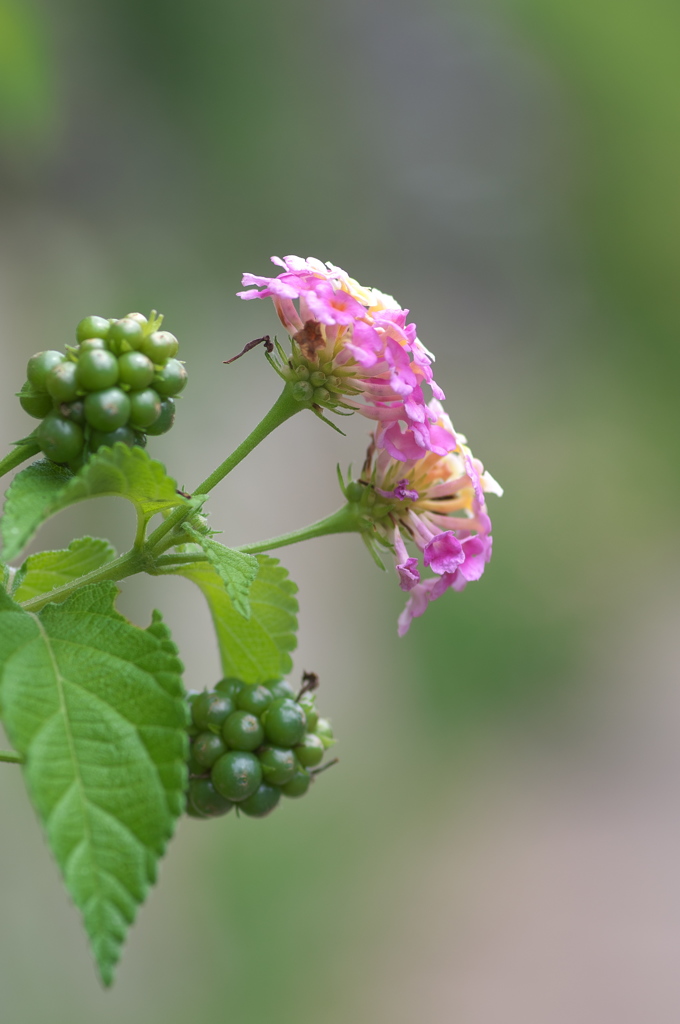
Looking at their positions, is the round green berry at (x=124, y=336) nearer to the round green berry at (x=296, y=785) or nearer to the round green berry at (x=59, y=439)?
the round green berry at (x=59, y=439)

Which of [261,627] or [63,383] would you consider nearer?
[63,383]

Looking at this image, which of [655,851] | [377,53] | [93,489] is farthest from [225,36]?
[655,851]

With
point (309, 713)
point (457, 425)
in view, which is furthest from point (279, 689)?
point (457, 425)

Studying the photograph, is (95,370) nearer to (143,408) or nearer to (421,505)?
(143,408)

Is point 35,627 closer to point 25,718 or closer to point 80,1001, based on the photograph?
point 25,718

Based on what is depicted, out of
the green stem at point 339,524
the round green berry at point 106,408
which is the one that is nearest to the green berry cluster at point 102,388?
the round green berry at point 106,408

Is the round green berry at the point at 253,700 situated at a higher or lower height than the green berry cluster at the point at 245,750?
higher

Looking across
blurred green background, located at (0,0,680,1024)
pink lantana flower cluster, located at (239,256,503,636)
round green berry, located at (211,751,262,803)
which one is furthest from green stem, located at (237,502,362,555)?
blurred green background, located at (0,0,680,1024)
